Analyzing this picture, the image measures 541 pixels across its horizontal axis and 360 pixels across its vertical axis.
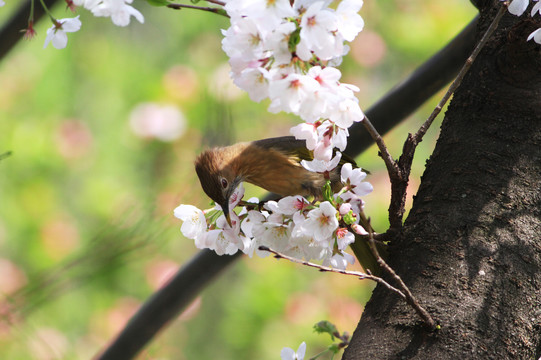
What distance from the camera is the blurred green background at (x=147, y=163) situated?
4738mm

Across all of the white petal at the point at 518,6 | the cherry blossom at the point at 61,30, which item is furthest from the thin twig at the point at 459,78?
the cherry blossom at the point at 61,30

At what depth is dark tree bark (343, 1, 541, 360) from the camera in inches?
47.4

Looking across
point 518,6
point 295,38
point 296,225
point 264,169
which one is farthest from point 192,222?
point 264,169

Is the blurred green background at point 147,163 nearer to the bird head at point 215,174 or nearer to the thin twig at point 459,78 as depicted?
the bird head at point 215,174

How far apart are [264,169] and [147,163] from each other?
3.17m

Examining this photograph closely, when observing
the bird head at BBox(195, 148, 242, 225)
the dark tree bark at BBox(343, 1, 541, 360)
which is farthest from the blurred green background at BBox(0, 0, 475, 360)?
the dark tree bark at BBox(343, 1, 541, 360)

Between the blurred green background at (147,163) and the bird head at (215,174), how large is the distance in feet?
6.69

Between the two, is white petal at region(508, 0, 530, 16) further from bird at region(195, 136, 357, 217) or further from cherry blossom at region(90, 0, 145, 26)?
bird at region(195, 136, 357, 217)

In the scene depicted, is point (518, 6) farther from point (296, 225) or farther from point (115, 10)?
point (115, 10)

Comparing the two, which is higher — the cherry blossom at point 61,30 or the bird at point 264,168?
the cherry blossom at point 61,30

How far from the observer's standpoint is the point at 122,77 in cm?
589

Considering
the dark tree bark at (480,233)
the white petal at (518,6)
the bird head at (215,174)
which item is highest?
the white petal at (518,6)

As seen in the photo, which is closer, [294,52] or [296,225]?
[294,52]

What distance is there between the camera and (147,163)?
5.52 metres
